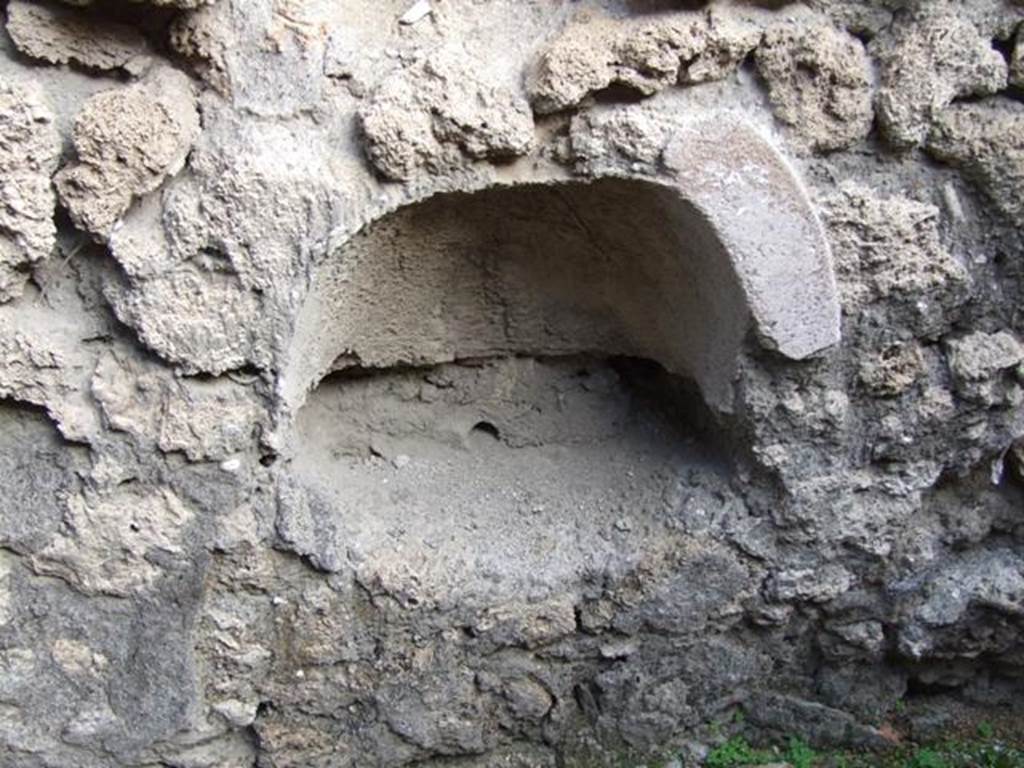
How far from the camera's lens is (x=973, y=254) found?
1.81 m

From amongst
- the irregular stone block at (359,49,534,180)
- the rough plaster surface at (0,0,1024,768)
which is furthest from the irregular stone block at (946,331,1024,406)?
the irregular stone block at (359,49,534,180)

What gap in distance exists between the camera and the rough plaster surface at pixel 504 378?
5.16ft

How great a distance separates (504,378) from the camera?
80.7 inches

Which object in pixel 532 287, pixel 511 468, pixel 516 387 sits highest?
pixel 532 287

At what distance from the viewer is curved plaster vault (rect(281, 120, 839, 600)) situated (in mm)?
1703

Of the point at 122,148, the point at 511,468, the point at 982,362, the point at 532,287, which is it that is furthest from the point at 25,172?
the point at 982,362

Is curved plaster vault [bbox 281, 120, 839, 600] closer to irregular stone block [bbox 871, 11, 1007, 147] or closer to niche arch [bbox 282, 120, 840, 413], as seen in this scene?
niche arch [bbox 282, 120, 840, 413]

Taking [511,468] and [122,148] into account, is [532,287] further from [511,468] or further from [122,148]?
[122,148]

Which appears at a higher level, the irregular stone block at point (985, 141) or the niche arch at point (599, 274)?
the irregular stone block at point (985, 141)

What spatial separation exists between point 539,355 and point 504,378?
0.07 m

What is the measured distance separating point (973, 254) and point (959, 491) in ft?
1.43

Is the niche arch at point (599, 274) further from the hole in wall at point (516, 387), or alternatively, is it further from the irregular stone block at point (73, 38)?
the irregular stone block at point (73, 38)

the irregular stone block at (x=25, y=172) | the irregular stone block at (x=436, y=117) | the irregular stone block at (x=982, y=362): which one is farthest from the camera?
the irregular stone block at (x=982, y=362)

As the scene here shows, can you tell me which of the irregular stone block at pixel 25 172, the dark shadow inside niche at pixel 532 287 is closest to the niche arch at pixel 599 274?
the dark shadow inside niche at pixel 532 287
